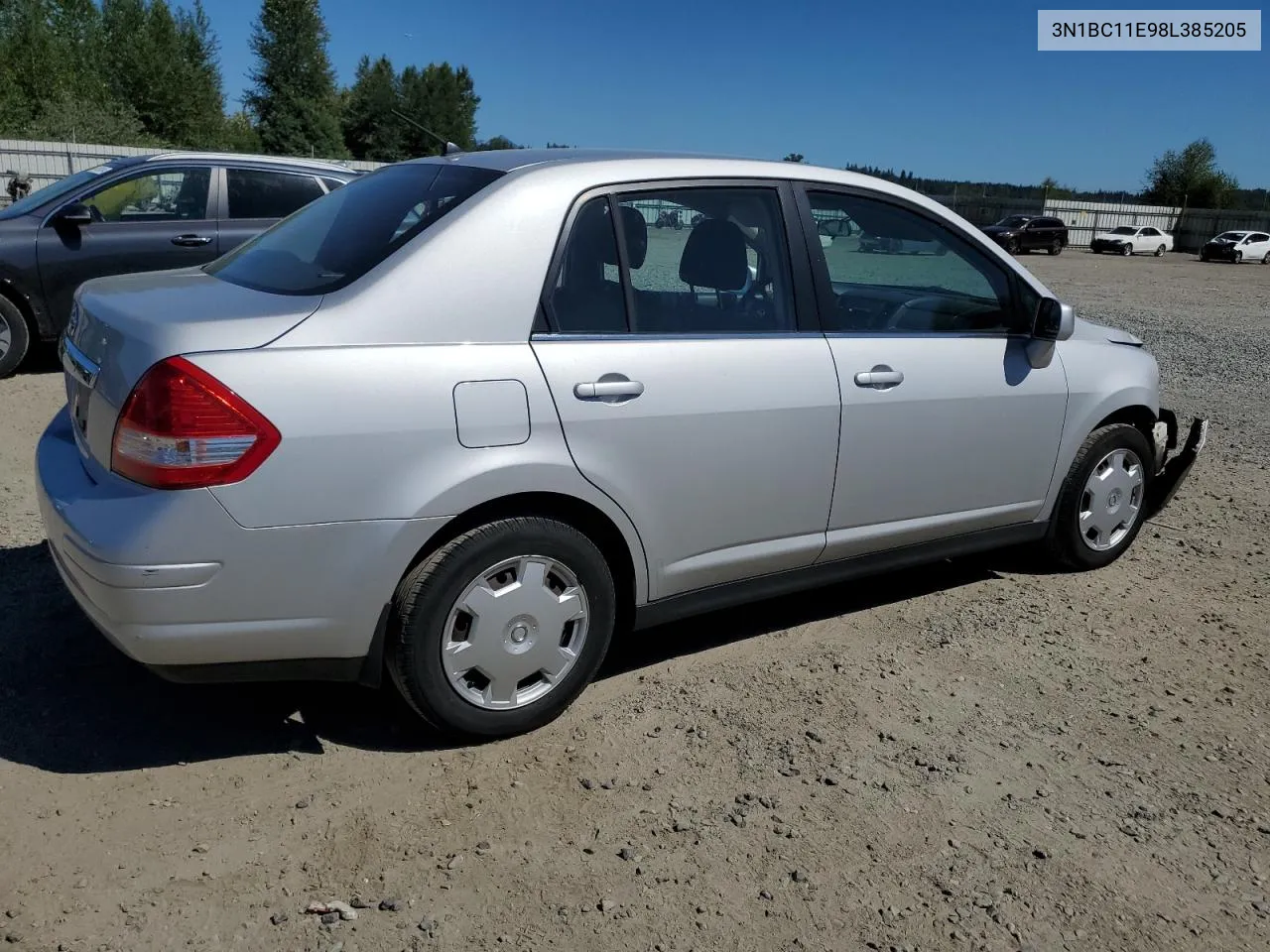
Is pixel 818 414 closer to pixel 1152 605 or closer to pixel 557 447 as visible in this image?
pixel 557 447

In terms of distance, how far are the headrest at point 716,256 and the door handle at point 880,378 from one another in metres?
0.53

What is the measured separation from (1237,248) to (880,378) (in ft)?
160

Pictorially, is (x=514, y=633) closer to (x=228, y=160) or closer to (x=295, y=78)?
(x=228, y=160)

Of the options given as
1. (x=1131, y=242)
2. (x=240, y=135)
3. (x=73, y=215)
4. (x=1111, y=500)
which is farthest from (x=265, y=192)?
(x=240, y=135)

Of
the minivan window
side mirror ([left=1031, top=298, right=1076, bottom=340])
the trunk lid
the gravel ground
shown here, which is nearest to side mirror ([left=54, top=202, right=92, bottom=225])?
the minivan window

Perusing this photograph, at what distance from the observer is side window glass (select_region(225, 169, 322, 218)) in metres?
8.52

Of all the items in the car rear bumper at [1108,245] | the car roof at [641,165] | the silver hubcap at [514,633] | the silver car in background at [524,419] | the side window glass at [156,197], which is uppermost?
the car rear bumper at [1108,245]

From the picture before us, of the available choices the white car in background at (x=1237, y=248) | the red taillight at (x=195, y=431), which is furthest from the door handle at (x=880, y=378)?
the white car in background at (x=1237, y=248)

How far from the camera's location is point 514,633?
309 cm

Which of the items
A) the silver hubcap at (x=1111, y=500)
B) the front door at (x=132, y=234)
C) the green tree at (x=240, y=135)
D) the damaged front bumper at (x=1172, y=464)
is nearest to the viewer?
→ the silver hubcap at (x=1111, y=500)

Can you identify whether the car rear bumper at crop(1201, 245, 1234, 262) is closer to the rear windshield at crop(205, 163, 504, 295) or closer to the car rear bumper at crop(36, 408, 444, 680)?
the rear windshield at crop(205, 163, 504, 295)

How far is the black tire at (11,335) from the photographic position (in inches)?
307

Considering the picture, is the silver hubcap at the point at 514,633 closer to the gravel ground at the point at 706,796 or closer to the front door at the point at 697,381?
the gravel ground at the point at 706,796

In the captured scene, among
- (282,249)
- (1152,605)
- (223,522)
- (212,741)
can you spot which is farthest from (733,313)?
(1152,605)
